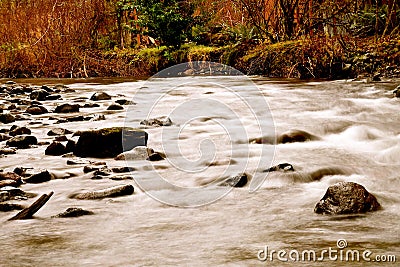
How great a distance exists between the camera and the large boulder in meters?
3.30

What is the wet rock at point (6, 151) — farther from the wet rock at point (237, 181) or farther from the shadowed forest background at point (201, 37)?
the shadowed forest background at point (201, 37)

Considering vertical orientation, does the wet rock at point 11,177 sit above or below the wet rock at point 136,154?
above

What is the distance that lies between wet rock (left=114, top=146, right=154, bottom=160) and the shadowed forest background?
5.39 m

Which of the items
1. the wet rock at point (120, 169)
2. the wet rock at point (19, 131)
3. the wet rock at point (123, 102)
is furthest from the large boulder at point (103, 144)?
the wet rock at point (123, 102)

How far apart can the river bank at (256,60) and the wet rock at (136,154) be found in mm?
5124

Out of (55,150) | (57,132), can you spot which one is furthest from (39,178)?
(57,132)

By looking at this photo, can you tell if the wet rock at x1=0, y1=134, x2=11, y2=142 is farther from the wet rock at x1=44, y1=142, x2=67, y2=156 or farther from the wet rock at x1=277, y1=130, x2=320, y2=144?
the wet rock at x1=277, y1=130, x2=320, y2=144

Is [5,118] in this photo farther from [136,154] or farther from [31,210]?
[31,210]

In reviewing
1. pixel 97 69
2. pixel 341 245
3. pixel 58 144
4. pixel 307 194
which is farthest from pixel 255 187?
pixel 97 69

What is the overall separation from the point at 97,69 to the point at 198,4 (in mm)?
3390

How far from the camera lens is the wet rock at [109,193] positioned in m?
2.35

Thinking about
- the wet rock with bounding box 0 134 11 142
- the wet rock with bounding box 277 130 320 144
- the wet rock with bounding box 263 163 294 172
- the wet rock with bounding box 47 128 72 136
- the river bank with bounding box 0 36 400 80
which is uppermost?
the river bank with bounding box 0 36 400 80

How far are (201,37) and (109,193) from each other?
10867 mm

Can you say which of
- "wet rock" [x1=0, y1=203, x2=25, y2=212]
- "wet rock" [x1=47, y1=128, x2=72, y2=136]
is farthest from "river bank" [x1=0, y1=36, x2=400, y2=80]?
"wet rock" [x1=0, y1=203, x2=25, y2=212]
